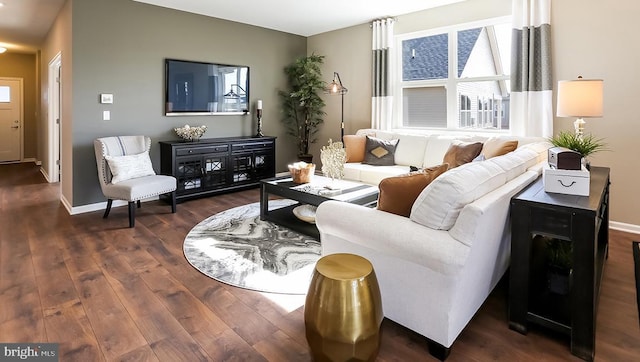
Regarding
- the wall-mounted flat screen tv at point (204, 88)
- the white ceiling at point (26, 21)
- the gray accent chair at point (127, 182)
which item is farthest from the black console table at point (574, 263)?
the white ceiling at point (26, 21)

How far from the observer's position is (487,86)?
4.79 metres

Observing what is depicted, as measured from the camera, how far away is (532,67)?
4.13 meters

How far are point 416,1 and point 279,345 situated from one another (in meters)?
4.45

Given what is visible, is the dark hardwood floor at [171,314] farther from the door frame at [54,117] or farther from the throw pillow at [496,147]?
the door frame at [54,117]

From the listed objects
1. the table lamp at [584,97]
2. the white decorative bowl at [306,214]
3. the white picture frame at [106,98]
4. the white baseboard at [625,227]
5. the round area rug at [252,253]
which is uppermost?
the white picture frame at [106,98]

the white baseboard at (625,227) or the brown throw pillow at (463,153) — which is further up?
the brown throw pillow at (463,153)

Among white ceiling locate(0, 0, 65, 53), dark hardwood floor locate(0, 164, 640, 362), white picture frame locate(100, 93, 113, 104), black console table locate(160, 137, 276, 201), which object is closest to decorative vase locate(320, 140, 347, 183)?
dark hardwood floor locate(0, 164, 640, 362)

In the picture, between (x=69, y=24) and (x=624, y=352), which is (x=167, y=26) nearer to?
(x=69, y=24)

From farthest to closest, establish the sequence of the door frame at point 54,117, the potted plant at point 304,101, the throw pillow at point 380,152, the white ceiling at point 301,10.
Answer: the potted plant at point 304,101 → the door frame at point 54,117 → the throw pillow at point 380,152 → the white ceiling at point 301,10

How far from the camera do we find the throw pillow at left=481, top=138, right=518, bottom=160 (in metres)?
3.67

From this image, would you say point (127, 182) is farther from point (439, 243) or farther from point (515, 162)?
point (515, 162)

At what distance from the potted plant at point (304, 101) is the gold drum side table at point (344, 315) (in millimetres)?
4724

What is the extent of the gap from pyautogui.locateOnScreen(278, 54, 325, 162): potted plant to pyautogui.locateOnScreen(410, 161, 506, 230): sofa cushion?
14.7ft

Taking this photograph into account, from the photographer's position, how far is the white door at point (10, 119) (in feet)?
27.6
